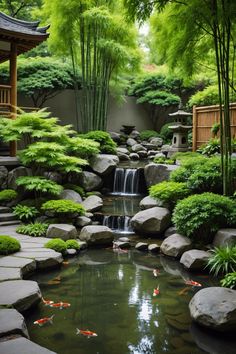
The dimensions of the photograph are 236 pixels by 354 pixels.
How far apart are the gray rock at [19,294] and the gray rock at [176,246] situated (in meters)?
3.27

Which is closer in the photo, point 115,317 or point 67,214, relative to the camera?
point 115,317

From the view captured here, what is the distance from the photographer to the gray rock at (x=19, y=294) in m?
4.83

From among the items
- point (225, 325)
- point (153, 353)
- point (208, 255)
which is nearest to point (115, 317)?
point (153, 353)

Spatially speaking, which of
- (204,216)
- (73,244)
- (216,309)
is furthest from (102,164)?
(216,309)

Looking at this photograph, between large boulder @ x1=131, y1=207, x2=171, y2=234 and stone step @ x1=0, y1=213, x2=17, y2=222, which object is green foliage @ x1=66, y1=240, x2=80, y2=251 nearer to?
large boulder @ x1=131, y1=207, x2=171, y2=234

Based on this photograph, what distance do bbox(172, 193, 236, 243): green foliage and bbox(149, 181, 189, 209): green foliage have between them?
1.25 m

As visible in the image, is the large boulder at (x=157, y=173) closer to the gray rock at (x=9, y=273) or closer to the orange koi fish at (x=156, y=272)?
the orange koi fish at (x=156, y=272)

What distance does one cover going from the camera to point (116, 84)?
696 inches

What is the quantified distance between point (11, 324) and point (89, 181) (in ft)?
27.7

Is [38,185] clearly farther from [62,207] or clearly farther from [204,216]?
[204,216]

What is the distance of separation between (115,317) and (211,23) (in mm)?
6371

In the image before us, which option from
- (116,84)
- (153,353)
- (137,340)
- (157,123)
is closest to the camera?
(153,353)

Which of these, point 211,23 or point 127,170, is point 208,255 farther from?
point 127,170

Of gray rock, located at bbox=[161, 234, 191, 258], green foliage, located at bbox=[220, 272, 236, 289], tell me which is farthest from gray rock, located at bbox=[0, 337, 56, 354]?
gray rock, located at bbox=[161, 234, 191, 258]
